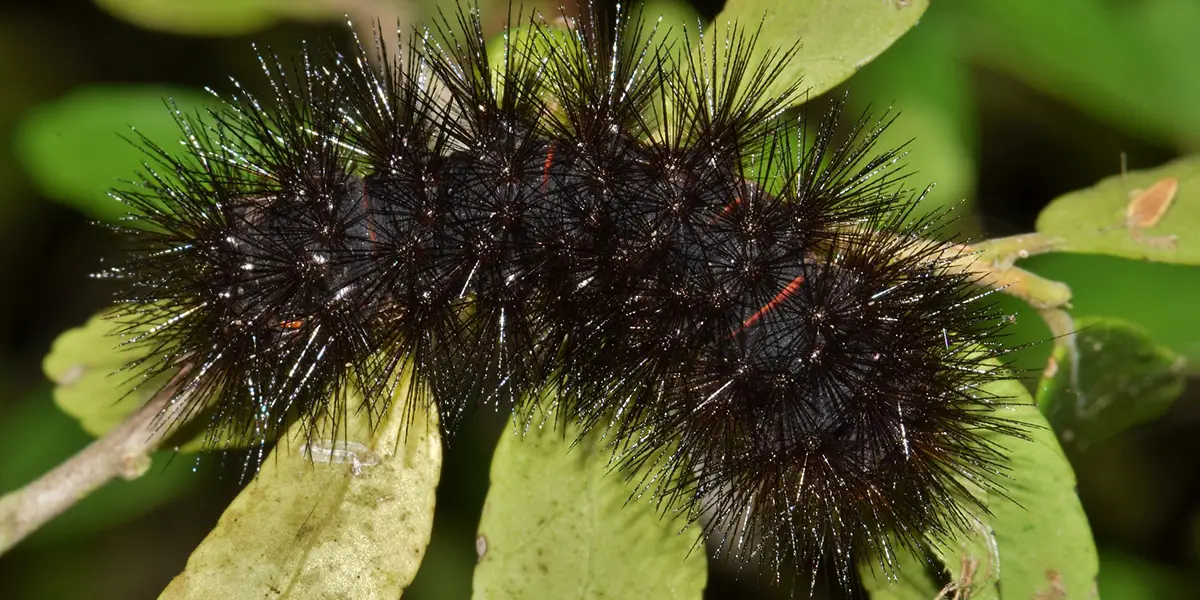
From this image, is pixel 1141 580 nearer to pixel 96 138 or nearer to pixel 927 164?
pixel 927 164

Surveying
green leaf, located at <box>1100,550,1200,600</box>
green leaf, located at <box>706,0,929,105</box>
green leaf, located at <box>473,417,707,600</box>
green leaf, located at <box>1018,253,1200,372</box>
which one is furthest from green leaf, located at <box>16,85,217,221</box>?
green leaf, located at <box>1100,550,1200,600</box>

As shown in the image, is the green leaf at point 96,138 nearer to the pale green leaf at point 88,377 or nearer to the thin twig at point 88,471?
the pale green leaf at point 88,377

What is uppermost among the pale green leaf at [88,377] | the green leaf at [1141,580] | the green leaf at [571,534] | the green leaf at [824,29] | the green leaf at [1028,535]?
the green leaf at [824,29]

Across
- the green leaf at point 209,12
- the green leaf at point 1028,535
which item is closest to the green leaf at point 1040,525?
the green leaf at point 1028,535

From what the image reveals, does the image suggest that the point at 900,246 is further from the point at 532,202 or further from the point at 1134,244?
the point at 532,202

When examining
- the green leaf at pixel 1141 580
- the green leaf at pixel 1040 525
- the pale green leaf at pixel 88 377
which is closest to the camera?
the green leaf at pixel 1040 525

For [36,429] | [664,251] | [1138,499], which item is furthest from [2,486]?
[1138,499]
